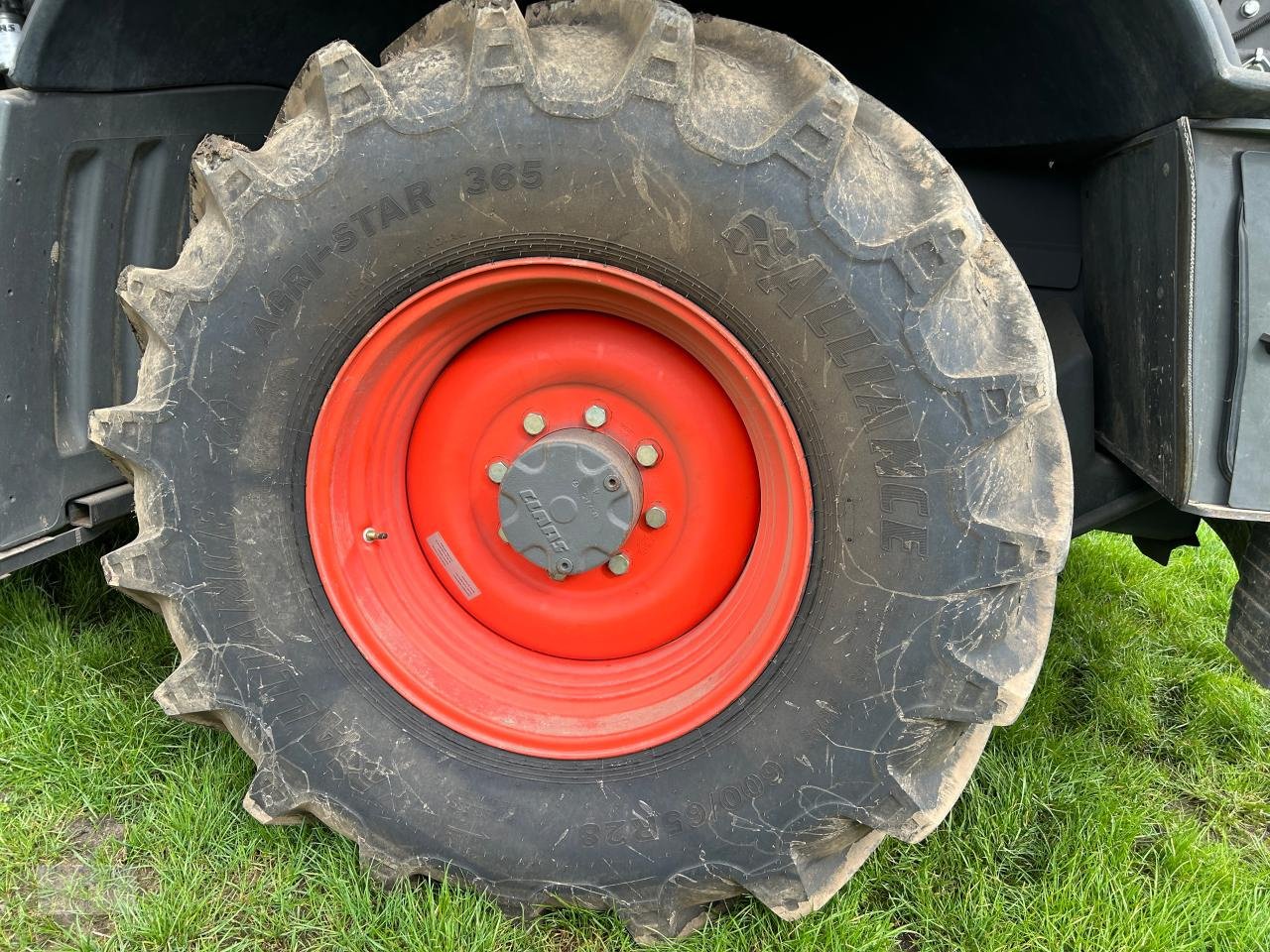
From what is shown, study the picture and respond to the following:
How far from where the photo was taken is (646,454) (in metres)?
1.77

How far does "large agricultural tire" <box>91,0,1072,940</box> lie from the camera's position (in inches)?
57.2

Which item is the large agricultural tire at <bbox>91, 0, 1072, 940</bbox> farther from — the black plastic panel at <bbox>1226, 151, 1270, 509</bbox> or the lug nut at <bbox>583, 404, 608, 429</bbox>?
the black plastic panel at <bbox>1226, 151, 1270, 509</bbox>

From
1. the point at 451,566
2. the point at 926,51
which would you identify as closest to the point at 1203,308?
the point at 926,51

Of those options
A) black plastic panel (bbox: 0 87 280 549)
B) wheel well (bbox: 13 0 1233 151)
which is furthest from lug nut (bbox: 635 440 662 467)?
black plastic panel (bbox: 0 87 280 549)

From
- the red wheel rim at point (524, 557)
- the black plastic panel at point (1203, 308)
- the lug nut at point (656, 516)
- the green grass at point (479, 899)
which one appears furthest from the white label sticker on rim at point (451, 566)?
the black plastic panel at point (1203, 308)

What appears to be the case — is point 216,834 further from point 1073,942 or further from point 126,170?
point 1073,942

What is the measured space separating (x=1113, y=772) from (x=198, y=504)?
2.11 m

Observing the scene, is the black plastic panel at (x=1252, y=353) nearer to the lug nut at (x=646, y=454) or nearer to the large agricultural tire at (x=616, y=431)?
the large agricultural tire at (x=616, y=431)

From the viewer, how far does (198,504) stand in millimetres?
1664

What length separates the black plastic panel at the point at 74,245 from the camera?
5.82ft

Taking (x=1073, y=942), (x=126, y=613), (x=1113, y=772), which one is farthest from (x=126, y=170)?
(x=1113, y=772)

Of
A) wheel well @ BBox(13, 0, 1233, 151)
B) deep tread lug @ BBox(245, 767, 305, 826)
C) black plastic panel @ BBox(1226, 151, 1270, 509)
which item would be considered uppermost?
wheel well @ BBox(13, 0, 1233, 151)

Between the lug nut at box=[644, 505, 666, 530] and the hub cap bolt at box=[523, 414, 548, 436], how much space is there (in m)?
0.26

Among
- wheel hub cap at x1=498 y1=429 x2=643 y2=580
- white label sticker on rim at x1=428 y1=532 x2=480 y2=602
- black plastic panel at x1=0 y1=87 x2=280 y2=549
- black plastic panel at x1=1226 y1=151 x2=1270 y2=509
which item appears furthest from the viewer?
white label sticker on rim at x1=428 y1=532 x2=480 y2=602
